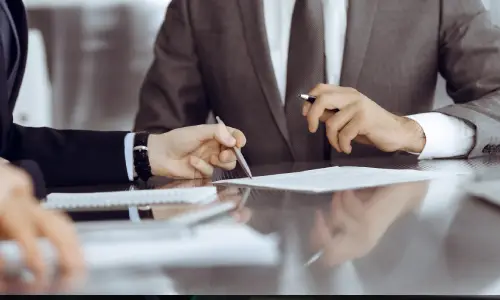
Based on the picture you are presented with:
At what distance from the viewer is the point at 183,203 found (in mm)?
791

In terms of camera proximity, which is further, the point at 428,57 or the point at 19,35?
the point at 428,57

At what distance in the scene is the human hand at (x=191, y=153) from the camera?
1150 mm

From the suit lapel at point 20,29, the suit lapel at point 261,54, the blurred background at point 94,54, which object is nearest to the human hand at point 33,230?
the suit lapel at point 20,29

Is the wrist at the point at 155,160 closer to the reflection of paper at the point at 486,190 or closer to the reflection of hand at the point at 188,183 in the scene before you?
the reflection of hand at the point at 188,183

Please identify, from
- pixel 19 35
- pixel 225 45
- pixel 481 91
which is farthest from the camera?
pixel 225 45

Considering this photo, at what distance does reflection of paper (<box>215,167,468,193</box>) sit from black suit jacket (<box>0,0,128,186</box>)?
234mm

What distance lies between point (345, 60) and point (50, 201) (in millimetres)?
962

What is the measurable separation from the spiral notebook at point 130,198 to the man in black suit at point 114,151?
225mm

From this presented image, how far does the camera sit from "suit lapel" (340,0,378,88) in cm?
161

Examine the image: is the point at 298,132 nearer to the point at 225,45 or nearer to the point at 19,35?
the point at 225,45

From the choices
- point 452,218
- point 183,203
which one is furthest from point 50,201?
point 452,218

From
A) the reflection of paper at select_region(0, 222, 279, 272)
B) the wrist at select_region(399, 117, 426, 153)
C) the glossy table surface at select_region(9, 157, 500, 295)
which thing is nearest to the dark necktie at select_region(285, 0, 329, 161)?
the wrist at select_region(399, 117, 426, 153)

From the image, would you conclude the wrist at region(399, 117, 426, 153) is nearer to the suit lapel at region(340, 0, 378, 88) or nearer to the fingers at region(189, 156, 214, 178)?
the suit lapel at region(340, 0, 378, 88)

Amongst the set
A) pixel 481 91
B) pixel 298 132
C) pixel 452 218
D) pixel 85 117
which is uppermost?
pixel 452 218
